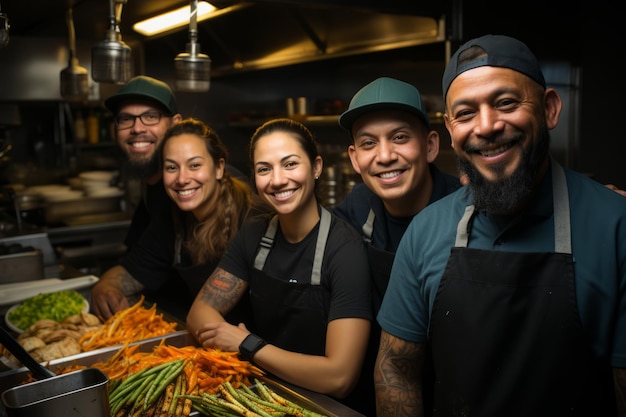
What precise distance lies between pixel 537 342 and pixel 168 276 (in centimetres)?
211

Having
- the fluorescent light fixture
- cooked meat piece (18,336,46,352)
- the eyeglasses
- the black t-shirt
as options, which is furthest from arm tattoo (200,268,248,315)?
the fluorescent light fixture

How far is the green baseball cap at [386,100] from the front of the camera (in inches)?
84.7

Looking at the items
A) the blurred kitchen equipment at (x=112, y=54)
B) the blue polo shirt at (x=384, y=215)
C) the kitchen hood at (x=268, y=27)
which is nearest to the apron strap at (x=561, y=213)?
the blue polo shirt at (x=384, y=215)

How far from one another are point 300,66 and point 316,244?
494 cm

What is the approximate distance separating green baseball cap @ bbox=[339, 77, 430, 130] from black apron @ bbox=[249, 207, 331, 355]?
1.43ft

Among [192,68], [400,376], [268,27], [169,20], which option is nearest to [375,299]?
[400,376]

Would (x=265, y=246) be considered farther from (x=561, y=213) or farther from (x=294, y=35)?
(x=294, y=35)

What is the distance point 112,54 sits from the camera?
272 cm

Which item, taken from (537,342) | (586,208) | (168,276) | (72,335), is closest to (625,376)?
(537,342)

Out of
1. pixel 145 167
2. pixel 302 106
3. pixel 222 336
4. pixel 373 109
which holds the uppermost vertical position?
pixel 302 106

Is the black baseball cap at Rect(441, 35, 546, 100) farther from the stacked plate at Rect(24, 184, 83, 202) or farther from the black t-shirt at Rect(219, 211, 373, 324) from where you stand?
the stacked plate at Rect(24, 184, 83, 202)

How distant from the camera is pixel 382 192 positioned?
2.22 metres

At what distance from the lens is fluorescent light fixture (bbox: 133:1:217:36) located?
143 inches

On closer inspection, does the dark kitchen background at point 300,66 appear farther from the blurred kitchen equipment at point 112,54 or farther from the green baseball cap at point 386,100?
the green baseball cap at point 386,100
